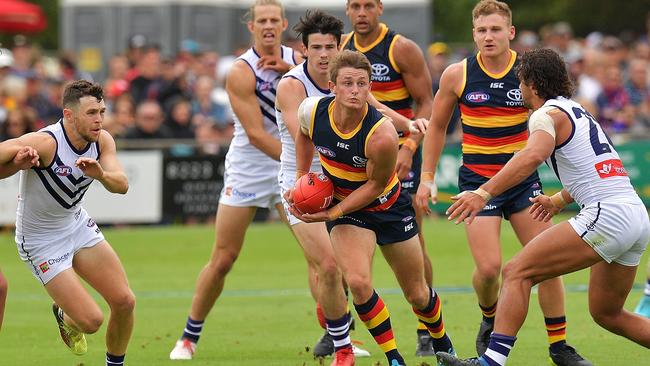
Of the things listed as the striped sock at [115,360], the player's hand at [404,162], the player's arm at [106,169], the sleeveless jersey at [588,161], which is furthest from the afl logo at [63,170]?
the sleeveless jersey at [588,161]

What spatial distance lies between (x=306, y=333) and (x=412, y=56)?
267 centimetres

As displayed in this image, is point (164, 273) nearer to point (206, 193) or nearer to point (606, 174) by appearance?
point (206, 193)

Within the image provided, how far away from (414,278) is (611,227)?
1.51 metres

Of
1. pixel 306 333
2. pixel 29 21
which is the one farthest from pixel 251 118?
pixel 29 21

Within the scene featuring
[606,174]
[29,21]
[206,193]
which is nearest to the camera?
[606,174]

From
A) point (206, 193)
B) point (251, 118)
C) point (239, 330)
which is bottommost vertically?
point (206, 193)

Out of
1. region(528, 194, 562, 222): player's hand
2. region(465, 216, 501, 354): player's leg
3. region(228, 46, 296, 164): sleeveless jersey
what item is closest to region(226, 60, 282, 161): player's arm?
region(228, 46, 296, 164): sleeveless jersey

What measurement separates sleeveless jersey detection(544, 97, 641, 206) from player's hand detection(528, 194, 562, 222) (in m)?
0.42

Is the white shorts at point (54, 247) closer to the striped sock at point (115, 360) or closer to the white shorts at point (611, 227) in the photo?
the striped sock at point (115, 360)

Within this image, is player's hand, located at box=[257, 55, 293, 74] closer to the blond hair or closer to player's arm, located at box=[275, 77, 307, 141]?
player's arm, located at box=[275, 77, 307, 141]

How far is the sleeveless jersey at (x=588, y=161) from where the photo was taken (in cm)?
Result: 802

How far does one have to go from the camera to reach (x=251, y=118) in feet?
33.6

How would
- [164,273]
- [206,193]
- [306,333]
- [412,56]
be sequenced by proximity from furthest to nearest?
1. [206,193]
2. [164,273]
3. [306,333]
4. [412,56]

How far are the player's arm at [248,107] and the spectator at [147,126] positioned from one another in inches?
384
